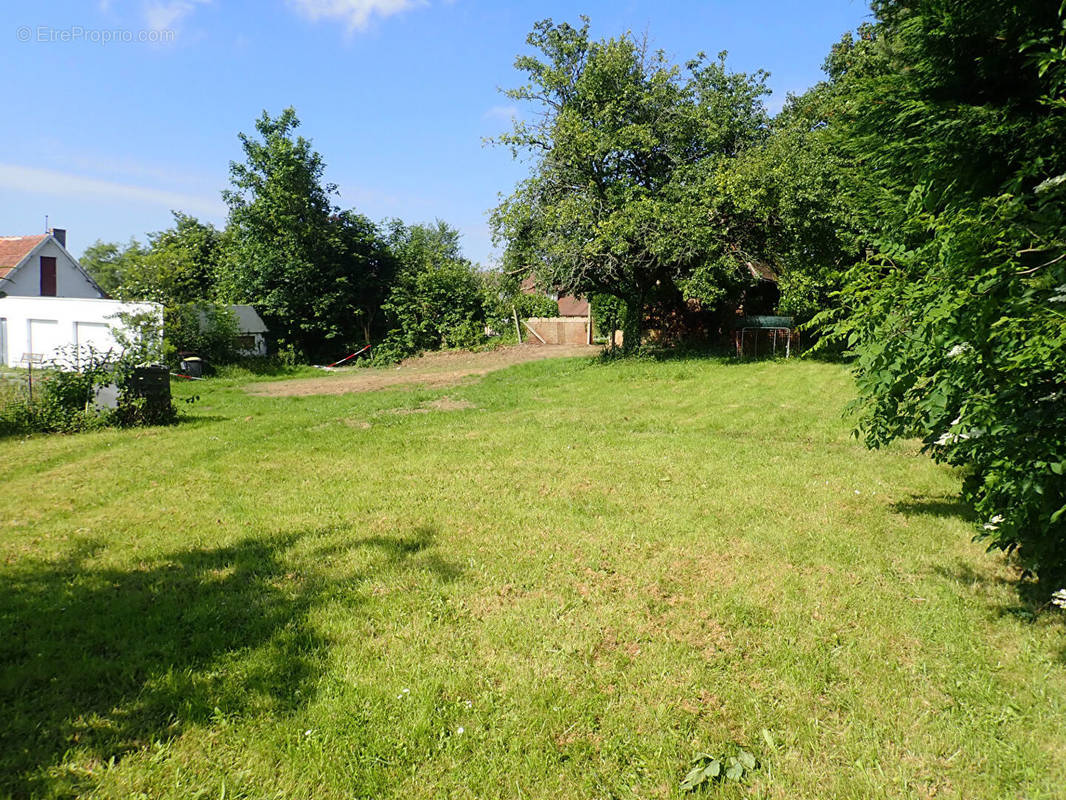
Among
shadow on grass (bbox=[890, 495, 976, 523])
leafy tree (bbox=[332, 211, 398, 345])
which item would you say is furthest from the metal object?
leafy tree (bbox=[332, 211, 398, 345])

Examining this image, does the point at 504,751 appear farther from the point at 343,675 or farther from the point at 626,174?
the point at 626,174

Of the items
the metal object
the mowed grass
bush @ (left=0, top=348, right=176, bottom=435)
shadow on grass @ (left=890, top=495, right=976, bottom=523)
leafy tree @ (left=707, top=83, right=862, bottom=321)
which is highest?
leafy tree @ (left=707, top=83, right=862, bottom=321)

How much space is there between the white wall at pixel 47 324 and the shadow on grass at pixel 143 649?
1591 cm

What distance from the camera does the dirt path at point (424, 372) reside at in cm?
1852

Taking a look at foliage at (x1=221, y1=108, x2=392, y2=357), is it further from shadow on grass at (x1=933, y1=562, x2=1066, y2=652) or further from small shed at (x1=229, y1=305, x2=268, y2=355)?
shadow on grass at (x1=933, y1=562, x2=1066, y2=652)

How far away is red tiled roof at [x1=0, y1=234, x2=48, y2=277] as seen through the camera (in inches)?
1150

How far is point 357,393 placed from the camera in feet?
54.3

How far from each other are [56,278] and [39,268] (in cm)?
122

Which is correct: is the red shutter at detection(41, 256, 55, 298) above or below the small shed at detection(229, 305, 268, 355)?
above

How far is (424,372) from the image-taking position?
22.5 m

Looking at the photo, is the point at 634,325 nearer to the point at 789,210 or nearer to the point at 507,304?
the point at 789,210

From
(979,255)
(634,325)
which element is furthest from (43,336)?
(979,255)

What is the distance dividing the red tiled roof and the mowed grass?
28.4 meters

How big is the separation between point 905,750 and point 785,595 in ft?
4.92
